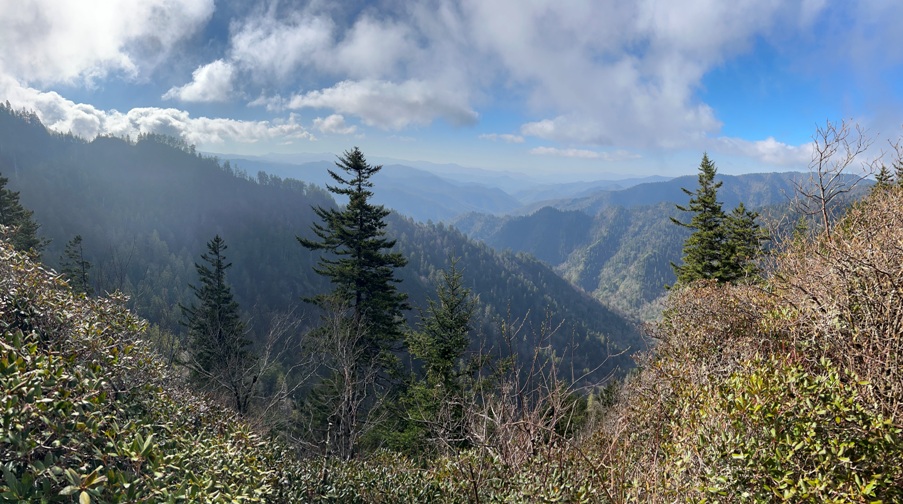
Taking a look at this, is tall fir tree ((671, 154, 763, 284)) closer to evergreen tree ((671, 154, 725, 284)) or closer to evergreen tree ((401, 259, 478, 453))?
evergreen tree ((671, 154, 725, 284))

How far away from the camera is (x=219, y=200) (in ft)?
545

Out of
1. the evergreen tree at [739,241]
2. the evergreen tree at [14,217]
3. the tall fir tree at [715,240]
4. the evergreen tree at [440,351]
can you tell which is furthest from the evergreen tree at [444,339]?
the evergreen tree at [14,217]

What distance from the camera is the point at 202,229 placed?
146500 mm

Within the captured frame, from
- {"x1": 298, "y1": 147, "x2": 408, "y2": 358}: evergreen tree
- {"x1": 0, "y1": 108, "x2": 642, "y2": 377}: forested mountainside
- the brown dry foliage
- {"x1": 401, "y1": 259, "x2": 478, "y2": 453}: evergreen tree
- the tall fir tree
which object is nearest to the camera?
the brown dry foliage

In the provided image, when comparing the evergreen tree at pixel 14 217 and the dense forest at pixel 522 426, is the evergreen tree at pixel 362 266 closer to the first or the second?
the dense forest at pixel 522 426

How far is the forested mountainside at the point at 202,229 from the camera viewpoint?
112 m

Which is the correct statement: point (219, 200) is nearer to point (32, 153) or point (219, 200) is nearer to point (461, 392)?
point (32, 153)

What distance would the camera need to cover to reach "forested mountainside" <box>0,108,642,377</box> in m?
112

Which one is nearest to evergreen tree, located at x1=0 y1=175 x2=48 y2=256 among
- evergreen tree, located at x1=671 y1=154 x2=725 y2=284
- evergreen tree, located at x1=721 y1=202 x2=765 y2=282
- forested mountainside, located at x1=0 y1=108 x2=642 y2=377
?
evergreen tree, located at x1=671 y1=154 x2=725 y2=284

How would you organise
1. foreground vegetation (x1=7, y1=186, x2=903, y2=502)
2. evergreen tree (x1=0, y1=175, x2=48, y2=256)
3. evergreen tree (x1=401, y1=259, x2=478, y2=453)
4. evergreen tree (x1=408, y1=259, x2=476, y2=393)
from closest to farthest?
foreground vegetation (x1=7, y1=186, x2=903, y2=502)
evergreen tree (x1=401, y1=259, x2=478, y2=453)
evergreen tree (x1=408, y1=259, x2=476, y2=393)
evergreen tree (x1=0, y1=175, x2=48, y2=256)

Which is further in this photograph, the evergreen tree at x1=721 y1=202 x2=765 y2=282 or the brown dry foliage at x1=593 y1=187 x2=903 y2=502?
the evergreen tree at x1=721 y1=202 x2=765 y2=282

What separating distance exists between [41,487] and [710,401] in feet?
18.8

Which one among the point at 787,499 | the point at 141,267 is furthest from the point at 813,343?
the point at 141,267

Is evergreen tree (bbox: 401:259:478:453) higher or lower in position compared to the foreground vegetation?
lower
